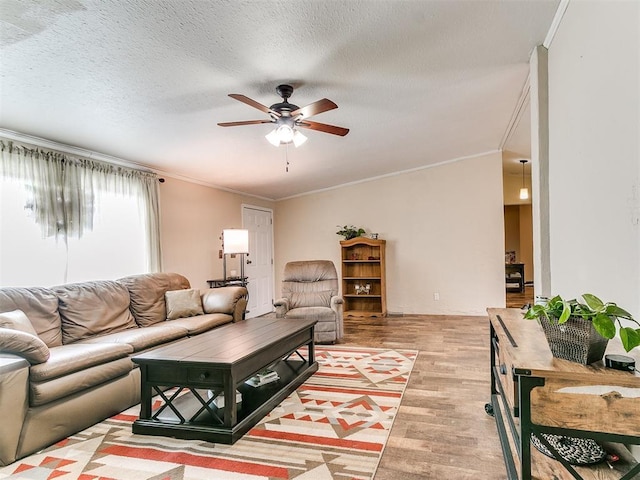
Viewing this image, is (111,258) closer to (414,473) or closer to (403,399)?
(403,399)

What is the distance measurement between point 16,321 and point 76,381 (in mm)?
602

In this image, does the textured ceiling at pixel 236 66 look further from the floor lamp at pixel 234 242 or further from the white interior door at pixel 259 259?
the white interior door at pixel 259 259

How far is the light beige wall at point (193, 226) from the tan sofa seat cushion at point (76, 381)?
79.9 inches

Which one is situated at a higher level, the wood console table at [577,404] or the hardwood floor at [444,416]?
the wood console table at [577,404]

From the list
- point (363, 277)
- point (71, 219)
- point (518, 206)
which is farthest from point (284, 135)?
point (518, 206)

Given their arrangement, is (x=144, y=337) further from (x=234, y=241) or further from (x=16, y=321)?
(x=234, y=241)

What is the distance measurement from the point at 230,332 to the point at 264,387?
54 centimetres

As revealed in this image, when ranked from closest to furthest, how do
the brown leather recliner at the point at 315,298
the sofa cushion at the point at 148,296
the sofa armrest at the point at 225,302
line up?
the sofa cushion at the point at 148,296 < the sofa armrest at the point at 225,302 < the brown leather recliner at the point at 315,298

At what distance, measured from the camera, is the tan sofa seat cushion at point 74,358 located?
2.24m

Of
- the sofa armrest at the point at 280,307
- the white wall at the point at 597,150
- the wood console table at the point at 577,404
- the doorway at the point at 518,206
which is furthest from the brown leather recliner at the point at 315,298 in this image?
the wood console table at the point at 577,404

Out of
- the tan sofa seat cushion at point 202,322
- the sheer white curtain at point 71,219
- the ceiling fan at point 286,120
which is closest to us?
the ceiling fan at point 286,120

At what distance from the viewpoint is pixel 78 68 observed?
2.27 meters

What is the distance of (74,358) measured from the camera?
96.3 inches

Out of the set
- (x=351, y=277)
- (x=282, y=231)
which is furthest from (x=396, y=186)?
(x=282, y=231)
